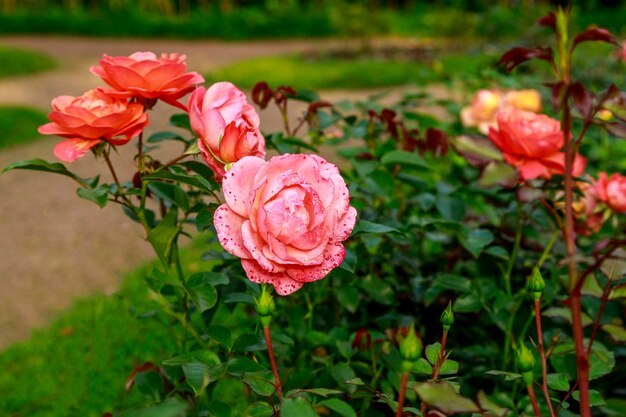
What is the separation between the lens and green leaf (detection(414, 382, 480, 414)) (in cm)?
61

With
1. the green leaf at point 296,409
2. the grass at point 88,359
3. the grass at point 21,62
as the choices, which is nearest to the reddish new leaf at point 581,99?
the green leaf at point 296,409

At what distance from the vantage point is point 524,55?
883 mm

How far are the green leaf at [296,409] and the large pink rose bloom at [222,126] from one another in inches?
13.6

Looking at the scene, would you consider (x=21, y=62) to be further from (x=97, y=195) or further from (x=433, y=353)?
(x=433, y=353)

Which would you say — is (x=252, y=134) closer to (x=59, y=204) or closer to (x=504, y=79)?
(x=504, y=79)

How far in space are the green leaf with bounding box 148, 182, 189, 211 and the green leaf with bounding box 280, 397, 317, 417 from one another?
52 cm

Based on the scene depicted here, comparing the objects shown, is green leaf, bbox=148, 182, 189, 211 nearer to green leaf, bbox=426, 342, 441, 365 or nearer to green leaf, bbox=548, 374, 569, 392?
green leaf, bbox=426, 342, 441, 365

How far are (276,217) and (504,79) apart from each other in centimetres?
196

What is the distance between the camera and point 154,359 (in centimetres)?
190

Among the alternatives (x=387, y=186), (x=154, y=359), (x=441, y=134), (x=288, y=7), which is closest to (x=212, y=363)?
(x=387, y=186)

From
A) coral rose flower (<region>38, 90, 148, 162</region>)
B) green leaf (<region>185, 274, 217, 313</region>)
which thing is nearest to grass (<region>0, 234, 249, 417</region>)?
green leaf (<region>185, 274, 217, 313</region>)

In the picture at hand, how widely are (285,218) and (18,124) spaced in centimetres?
451

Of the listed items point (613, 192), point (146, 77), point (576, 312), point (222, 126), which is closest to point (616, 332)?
point (576, 312)

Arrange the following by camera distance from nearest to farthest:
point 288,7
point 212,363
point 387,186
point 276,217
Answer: point 276,217 < point 212,363 < point 387,186 < point 288,7
